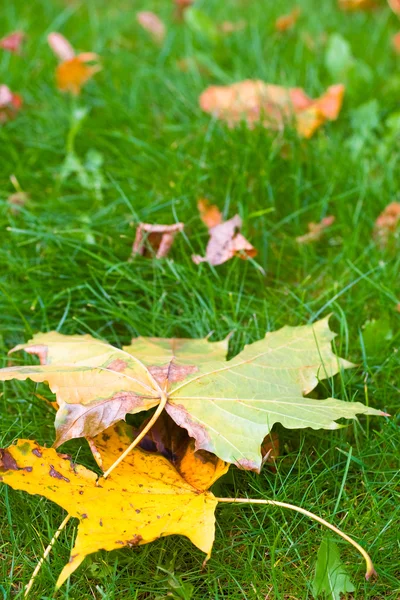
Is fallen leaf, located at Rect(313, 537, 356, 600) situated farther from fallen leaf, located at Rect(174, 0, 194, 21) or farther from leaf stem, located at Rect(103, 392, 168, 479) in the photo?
fallen leaf, located at Rect(174, 0, 194, 21)

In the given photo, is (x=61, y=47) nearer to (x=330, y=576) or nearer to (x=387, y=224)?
(x=387, y=224)

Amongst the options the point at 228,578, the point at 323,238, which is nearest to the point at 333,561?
the point at 228,578

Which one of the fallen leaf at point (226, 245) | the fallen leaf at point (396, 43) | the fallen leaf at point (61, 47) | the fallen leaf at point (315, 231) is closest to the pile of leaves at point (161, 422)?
the fallen leaf at point (226, 245)

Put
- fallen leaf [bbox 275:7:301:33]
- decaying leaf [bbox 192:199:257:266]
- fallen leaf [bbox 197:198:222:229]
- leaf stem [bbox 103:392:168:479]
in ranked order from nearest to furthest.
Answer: leaf stem [bbox 103:392:168:479] → decaying leaf [bbox 192:199:257:266] → fallen leaf [bbox 197:198:222:229] → fallen leaf [bbox 275:7:301:33]

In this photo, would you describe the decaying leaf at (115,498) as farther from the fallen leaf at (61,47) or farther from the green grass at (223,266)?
the fallen leaf at (61,47)

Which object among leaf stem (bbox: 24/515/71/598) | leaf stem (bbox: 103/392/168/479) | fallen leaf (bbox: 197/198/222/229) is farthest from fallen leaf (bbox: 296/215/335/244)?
leaf stem (bbox: 24/515/71/598)

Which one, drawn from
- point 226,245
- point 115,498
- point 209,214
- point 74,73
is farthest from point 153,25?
point 115,498

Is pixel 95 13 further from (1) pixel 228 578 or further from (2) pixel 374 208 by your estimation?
(1) pixel 228 578
